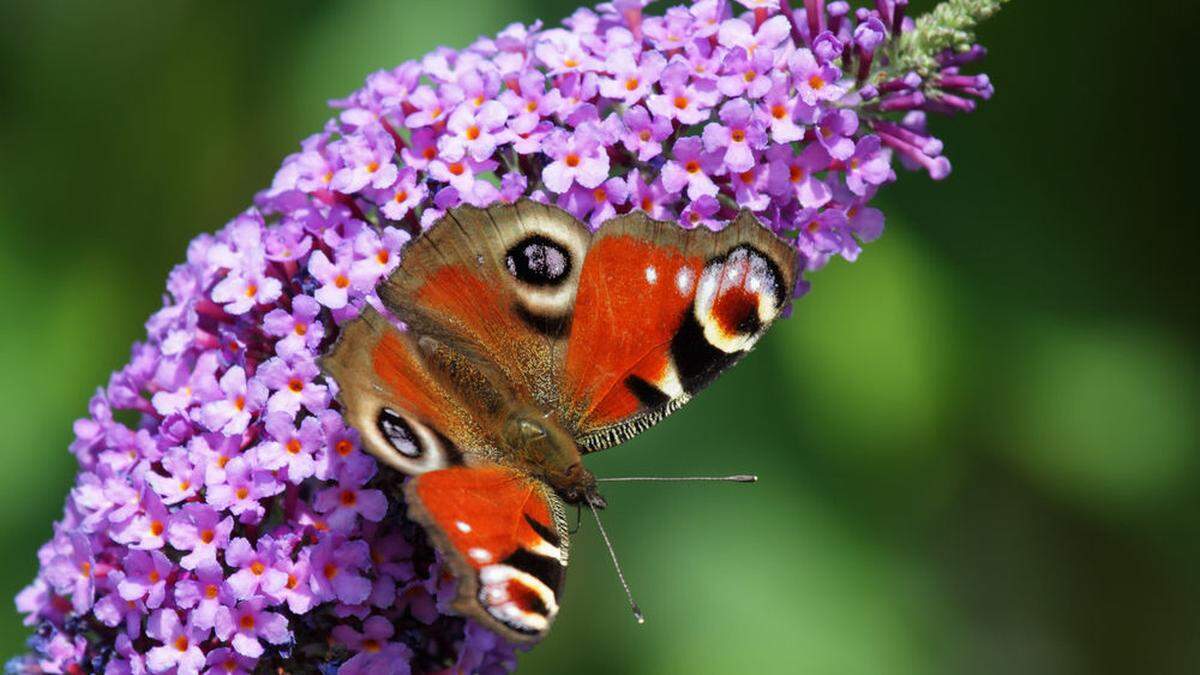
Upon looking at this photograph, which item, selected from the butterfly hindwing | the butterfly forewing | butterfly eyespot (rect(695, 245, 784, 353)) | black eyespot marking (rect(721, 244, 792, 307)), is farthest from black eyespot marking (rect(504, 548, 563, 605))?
black eyespot marking (rect(721, 244, 792, 307))

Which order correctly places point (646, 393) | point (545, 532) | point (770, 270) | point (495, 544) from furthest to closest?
1. point (646, 393)
2. point (770, 270)
3. point (545, 532)
4. point (495, 544)

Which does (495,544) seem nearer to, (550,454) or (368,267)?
(550,454)

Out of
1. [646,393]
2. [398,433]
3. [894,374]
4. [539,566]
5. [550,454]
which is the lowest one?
[539,566]

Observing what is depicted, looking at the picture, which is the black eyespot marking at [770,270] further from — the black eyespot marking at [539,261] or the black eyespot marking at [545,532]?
the black eyespot marking at [545,532]

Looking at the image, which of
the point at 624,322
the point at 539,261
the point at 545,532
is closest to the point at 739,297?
the point at 624,322

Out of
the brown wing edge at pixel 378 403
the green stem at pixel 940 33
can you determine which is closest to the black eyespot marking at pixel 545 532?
the brown wing edge at pixel 378 403

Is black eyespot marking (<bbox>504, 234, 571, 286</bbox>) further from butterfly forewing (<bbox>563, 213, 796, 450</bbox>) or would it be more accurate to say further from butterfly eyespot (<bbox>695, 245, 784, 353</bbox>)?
A: butterfly eyespot (<bbox>695, 245, 784, 353</bbox>)
